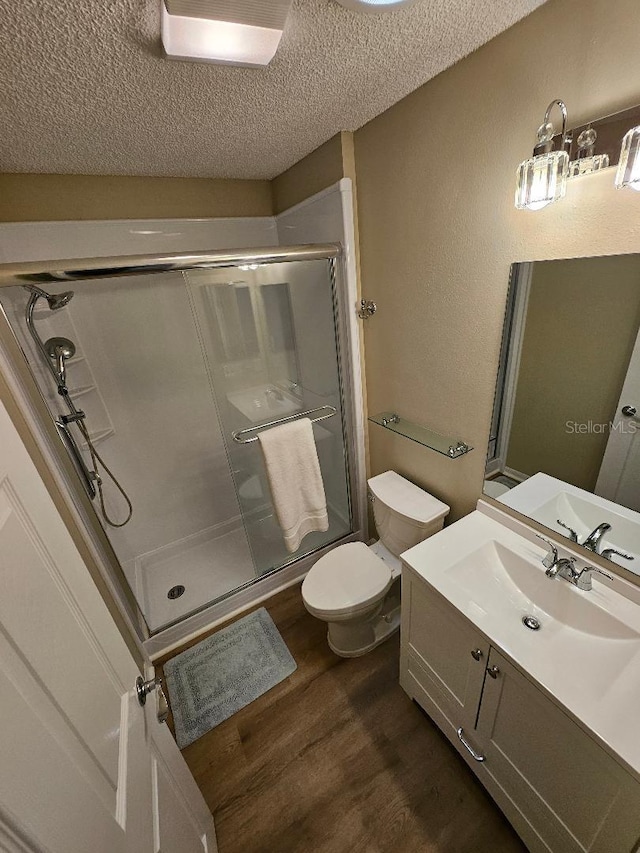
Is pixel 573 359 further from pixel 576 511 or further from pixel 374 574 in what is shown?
pixel 374 574

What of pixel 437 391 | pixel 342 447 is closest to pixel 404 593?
pixel 437 391

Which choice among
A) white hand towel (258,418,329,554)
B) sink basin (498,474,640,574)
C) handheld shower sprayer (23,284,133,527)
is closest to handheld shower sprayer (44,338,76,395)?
handheld shower sprayer (23,284,133,527)

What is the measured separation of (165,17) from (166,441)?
1.94 m

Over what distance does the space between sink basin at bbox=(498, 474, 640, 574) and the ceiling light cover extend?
133 cm

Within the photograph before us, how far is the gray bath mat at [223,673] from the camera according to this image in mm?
1568

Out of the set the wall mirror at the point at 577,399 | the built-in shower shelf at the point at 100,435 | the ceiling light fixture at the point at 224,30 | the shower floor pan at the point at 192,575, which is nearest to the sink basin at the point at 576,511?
the wall mirror at the point at 577,399

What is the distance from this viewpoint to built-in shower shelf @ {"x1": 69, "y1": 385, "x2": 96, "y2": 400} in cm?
192

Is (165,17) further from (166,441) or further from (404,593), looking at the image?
(166,441)

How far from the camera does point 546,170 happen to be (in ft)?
2.87

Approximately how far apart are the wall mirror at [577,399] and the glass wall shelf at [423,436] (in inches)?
7.7

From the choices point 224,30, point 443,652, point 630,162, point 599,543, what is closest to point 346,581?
point 443,652

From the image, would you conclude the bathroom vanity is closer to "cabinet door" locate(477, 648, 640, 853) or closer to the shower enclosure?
"cabinet door" locate(477, 648, 640, 853)

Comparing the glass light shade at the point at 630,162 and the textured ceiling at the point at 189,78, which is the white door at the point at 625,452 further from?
the textured ceiling at the point at 189,78

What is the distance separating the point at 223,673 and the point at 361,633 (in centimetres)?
70
